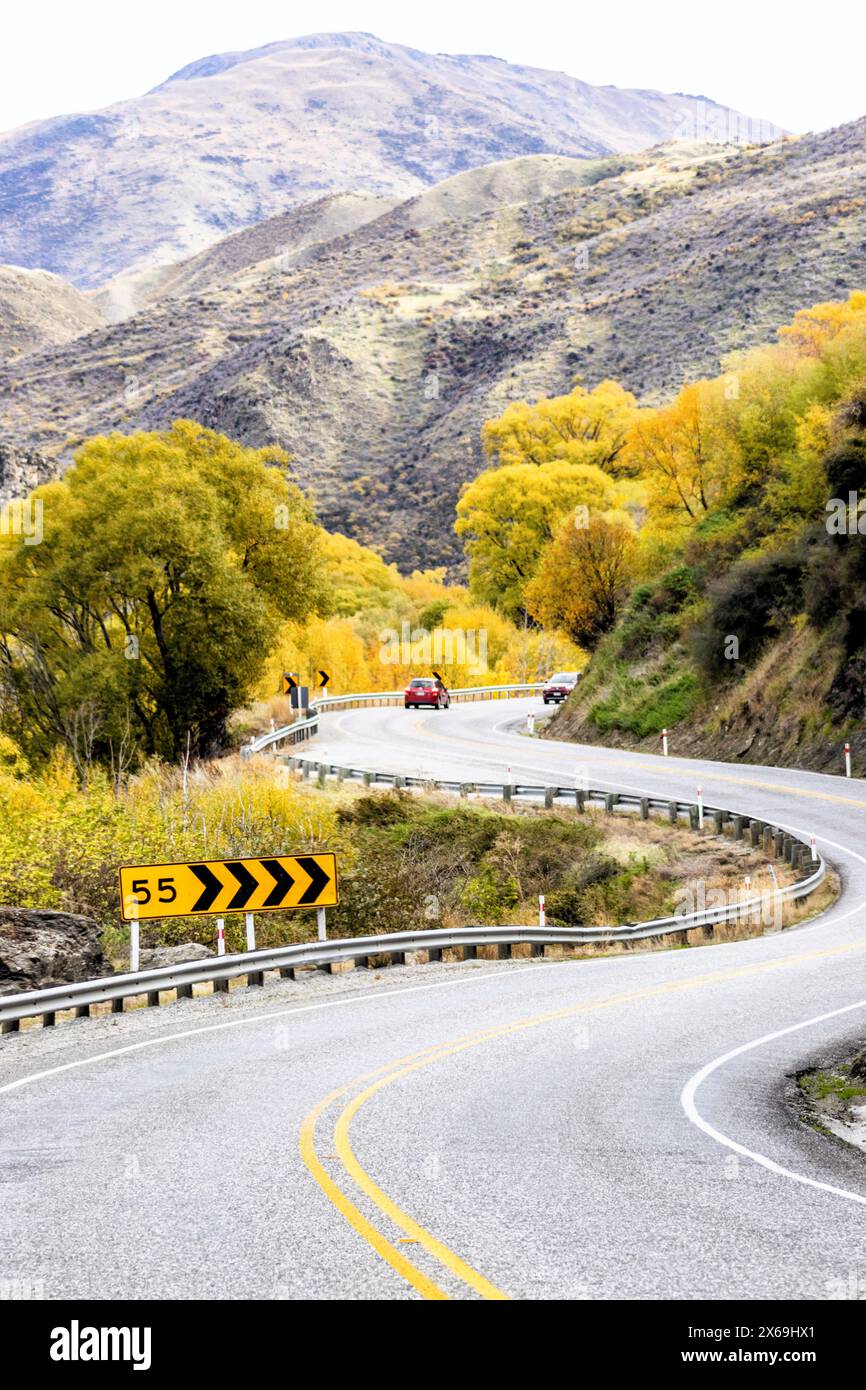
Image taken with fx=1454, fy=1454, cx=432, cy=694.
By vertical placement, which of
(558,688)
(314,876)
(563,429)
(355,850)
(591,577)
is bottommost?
(355,850)

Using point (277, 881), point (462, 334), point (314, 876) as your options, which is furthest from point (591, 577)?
point (462, 334)

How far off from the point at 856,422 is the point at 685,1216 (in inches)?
1466

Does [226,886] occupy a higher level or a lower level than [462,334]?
lower

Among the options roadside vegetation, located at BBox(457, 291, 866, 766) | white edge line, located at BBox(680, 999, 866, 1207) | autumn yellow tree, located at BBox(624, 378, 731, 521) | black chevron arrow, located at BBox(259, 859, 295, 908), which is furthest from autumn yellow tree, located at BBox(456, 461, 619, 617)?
white edge line, located at BBox(680, 999, 866, 1207)

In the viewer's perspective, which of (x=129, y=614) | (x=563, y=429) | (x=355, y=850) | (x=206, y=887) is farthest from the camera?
(x=563, y=429)

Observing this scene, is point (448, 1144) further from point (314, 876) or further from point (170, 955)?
point (170, 955)

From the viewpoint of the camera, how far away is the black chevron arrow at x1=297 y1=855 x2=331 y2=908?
68.5ft

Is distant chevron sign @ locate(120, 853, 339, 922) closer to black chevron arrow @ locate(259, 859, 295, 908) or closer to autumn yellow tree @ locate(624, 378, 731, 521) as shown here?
black chevron arrow @ locate(259, 859, 295, 908)

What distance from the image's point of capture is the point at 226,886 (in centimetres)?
1986

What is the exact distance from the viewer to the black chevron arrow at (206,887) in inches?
772

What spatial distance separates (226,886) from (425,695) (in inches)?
1788

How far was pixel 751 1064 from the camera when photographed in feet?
44.5
